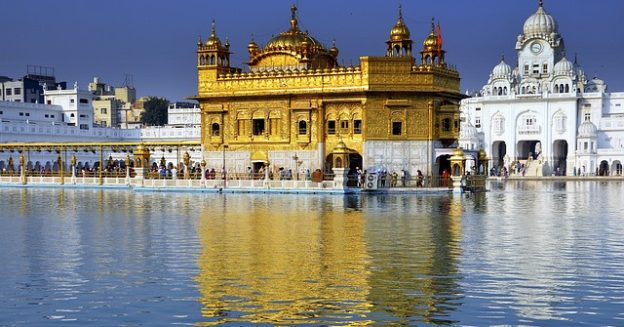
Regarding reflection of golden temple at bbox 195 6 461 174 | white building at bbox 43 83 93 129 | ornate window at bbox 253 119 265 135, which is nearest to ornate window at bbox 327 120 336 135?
reflection of golden temple at bbox 195 6 461 174

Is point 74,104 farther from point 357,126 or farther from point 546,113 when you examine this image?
point 357,126

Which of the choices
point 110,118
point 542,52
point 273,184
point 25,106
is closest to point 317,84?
point 273,184

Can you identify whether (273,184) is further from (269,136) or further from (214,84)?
(214,84)

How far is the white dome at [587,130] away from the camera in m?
71.2

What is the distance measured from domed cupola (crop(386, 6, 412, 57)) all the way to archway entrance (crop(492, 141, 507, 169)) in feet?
135

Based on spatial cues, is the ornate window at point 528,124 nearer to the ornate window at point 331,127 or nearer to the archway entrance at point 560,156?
the archway entrance at point 560,156

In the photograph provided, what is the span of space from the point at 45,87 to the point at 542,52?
47.3 metres

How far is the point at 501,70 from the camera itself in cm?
7962

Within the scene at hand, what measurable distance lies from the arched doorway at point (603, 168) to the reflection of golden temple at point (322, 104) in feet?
111

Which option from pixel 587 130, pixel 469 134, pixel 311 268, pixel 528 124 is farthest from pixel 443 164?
pixel 528 124

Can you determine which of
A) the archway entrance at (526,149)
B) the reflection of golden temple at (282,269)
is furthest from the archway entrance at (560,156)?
the reflection of golden temple at (282,269)

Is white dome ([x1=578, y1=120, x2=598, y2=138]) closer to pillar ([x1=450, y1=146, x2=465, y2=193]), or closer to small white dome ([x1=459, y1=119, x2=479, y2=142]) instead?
small white dome ([x1=459, y1=119, x2=479, y2=142])

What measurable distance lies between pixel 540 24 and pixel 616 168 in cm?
1809

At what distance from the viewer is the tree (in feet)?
306
